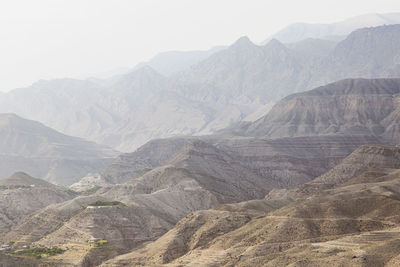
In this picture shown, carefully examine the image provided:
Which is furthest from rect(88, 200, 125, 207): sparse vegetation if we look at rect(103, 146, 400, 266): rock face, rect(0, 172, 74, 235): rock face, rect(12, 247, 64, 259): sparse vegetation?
rect(103, 146, 400, 266): rock face

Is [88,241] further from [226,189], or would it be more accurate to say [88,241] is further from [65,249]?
[226,189]

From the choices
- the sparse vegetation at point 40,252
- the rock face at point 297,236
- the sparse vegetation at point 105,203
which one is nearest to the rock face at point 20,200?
the sparse vegetation at point 105,203

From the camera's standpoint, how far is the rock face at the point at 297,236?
7625 cm

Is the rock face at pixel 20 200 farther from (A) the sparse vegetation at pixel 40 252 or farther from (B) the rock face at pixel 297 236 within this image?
(B) the rock face at pixel 297 236

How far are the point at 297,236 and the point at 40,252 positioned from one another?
5201 centimetres

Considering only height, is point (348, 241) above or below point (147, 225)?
above

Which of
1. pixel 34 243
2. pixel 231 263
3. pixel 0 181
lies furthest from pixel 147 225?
pixel 0 181

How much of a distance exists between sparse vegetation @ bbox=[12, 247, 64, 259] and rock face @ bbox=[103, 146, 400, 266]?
1530cm

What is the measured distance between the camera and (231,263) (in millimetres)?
85812

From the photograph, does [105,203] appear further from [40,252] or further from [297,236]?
[297,236]

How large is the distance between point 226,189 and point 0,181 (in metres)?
80.0

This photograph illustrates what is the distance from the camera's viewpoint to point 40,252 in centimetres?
11244

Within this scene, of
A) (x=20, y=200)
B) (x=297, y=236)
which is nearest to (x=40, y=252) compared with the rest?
(x=297, y=236)

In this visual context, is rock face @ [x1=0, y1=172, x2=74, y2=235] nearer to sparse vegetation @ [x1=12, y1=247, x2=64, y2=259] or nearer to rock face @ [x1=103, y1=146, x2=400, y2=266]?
sparse vegetation @ [x1=12, y1=247, x2=64, y2=259]
